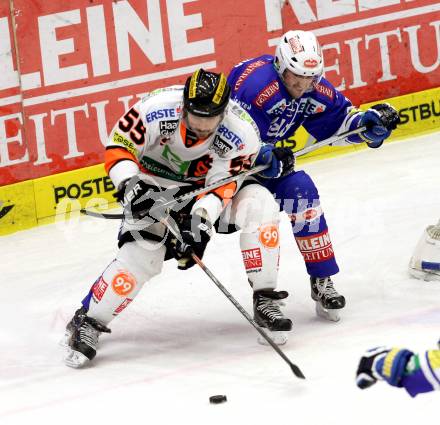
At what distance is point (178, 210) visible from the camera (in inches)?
193

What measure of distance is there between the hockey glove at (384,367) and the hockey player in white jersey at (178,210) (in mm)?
1707

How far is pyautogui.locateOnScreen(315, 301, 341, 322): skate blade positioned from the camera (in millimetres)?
5059

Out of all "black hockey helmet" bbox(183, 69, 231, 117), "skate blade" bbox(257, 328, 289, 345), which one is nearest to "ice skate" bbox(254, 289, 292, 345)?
"skate blade" bbox(257, 328, 289, 345)

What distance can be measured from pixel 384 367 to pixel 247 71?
2.68 metres

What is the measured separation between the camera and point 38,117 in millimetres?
7180

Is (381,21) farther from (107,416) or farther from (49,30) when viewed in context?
(107,416)

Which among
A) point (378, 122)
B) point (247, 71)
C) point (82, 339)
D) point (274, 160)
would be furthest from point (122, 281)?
→ point (378, 122)

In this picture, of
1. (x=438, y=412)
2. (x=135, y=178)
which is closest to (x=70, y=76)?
(x=135, y=178)

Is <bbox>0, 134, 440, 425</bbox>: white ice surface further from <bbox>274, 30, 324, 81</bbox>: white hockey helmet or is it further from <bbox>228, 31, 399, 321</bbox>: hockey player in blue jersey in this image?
<bbox>274, 30, 324, 81</bbox>: white hockey helmet

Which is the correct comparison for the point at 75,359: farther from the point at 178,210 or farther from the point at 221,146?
the point at 221,146

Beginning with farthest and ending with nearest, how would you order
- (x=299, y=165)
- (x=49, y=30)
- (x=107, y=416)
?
(x=299, y=165) → (x=49, y=30) → (x=107, y=416)

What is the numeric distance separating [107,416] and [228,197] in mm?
1112

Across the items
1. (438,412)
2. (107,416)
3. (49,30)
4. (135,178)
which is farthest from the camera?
(49,30)

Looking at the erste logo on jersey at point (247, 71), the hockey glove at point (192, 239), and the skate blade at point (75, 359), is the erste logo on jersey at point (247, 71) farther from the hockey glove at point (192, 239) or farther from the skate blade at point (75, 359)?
the skate blade at point (75, 359)
